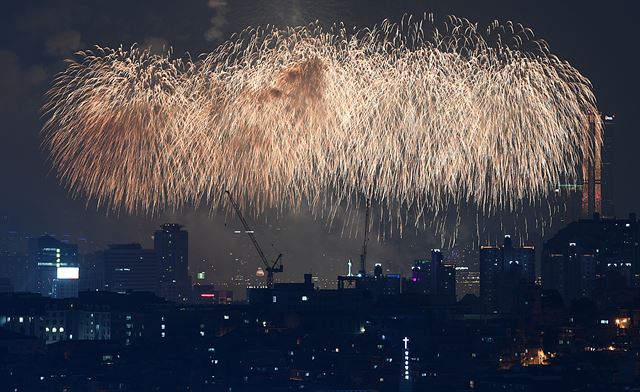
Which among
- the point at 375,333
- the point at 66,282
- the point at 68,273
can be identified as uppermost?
the point at 68,273

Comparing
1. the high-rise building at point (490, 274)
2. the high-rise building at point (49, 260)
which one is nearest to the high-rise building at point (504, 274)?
the high-rise building at point (490, 274)

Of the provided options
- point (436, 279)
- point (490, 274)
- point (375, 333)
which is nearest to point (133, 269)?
point (436, 279)

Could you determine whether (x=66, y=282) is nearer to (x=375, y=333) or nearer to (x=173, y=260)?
(x=173, y=260)

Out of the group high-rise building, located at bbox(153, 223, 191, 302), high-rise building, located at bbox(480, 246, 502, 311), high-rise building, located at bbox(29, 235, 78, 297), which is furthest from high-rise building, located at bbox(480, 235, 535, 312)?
high-rise building, located at bbox(29, 235, 78, 297)

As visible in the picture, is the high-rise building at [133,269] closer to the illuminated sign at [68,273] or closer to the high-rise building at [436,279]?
the illuminated sign at [68,273]

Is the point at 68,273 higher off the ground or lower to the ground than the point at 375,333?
higher

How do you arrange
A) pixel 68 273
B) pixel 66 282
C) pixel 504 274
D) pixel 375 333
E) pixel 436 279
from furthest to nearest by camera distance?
pixel 68 273, pixel 66 282, pixel 436 279, pixel 504 274, pixel 375 333
